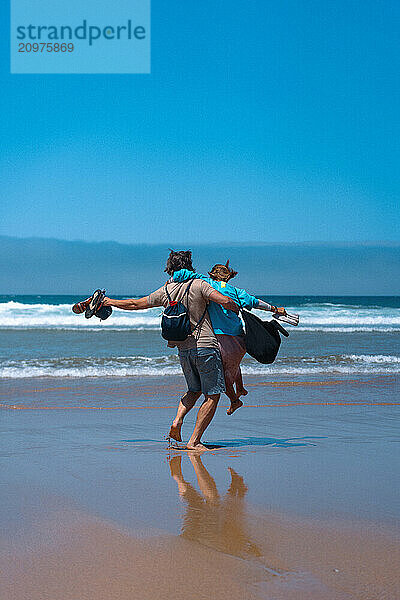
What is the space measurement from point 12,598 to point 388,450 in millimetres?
3895

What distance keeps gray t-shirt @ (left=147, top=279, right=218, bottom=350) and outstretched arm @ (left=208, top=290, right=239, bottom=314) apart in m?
0.05

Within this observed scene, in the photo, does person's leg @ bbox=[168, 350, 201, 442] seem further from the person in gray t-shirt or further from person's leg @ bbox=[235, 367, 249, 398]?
person's leg @ bbox=[235, 367, 249, 398]

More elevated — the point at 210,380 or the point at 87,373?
the point at 210,380

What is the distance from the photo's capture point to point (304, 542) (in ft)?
11.5

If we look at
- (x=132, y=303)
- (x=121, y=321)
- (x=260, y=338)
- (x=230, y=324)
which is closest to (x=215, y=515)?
(x=132, y=303)

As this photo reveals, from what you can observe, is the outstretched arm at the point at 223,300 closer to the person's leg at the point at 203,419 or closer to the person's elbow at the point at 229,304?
the person's elbow at the point at 229,304

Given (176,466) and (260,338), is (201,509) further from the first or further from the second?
(260,338)

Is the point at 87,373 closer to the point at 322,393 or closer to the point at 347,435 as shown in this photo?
the point at 322,393

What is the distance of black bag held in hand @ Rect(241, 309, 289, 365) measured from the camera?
6.55 metres

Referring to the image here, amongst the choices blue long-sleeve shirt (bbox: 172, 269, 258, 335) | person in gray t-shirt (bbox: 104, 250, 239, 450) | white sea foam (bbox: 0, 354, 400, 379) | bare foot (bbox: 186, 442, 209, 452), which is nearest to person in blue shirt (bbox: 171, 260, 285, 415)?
blue long-sleeve shirt (bbox: 172, 269, 258, 335)

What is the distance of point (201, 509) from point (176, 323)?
1.89m

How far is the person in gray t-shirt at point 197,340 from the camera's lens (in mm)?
5762

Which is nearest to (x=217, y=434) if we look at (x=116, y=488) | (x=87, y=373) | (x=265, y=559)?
(x=116, y=488)

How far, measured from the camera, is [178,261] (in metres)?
5.91
